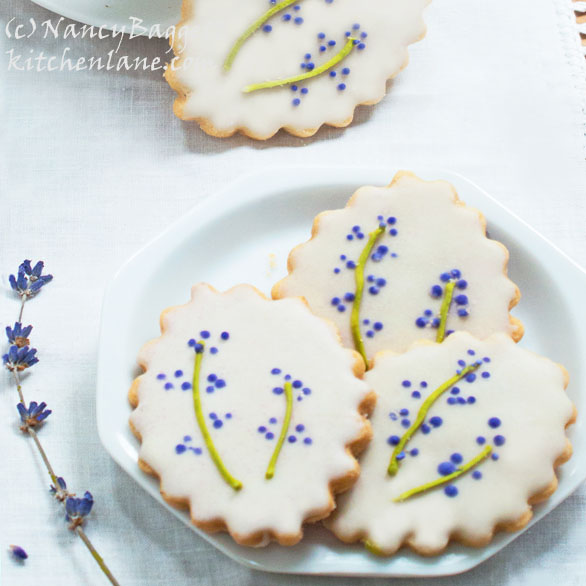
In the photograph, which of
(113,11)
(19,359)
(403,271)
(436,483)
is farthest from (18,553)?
(113,11)

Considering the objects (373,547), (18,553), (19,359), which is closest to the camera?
(373,547)

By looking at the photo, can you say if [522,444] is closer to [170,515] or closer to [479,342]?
[479,342]

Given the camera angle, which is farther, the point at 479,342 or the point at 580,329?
the point at 580,329

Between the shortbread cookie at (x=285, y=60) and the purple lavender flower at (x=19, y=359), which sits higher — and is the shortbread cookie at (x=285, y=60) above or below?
above

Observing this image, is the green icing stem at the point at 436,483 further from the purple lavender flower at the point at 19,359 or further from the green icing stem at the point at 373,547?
the purple lavender flower at the point at 19,359

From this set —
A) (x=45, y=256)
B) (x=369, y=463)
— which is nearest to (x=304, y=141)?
(x=45, y=256)

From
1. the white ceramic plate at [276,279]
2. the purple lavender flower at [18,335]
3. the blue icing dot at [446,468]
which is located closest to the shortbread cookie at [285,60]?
the white ceramic plate at [276,279]

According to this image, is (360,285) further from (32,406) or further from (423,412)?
(32,406)

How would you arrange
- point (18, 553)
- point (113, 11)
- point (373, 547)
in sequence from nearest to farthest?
1. point (373, 547)
2. point (18, 553)
3. point (113, 11)
